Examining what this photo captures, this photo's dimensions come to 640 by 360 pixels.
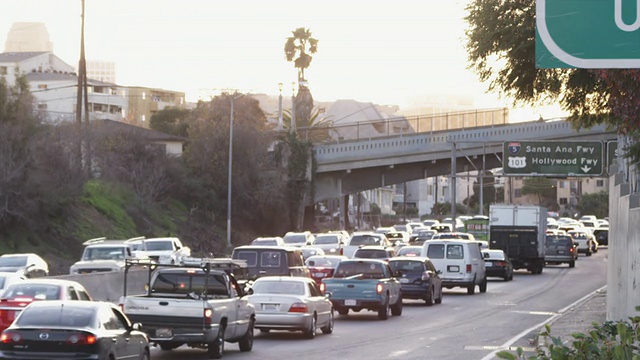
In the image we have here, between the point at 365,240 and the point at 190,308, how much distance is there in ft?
125

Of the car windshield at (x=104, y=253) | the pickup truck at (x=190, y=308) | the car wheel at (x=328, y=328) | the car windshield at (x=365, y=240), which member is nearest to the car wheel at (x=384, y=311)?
the car wheel at (x=328, y=328)

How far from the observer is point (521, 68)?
2386cm

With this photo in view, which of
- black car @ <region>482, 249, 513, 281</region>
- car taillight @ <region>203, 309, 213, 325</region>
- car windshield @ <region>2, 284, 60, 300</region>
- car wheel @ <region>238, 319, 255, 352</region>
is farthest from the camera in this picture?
black car @ <region>482, 249, 513, 281</region>

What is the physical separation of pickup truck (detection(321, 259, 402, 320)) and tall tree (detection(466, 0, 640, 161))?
8242mm

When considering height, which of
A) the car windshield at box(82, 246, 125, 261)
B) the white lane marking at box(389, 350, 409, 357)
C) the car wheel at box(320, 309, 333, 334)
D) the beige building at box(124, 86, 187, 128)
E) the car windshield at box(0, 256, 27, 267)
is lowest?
the white lane marking at box(389, 350, 409, 357)

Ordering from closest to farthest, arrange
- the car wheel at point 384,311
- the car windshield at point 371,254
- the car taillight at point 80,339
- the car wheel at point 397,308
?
the car taillight at point 80,339
the car wheel at point 384,311
the car wheel at point 397,308
the car windshield at point 371,254

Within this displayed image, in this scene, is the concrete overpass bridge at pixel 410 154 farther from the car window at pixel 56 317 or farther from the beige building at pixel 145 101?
the car window at pixel 56 317

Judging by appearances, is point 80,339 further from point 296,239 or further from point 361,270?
point 296,239

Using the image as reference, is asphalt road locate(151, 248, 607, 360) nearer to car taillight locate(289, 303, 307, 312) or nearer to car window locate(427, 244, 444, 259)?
car taillight locate(289, 303, 307, 312)

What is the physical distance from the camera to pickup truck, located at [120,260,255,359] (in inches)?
822

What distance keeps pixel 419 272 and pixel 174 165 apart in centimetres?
4278

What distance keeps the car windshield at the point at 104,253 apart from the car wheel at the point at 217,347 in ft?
62.7

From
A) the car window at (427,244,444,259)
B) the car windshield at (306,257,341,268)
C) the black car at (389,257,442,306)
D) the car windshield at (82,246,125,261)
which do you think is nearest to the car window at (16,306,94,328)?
the black car at (389,257,442,306)

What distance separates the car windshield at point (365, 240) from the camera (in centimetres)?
5812
